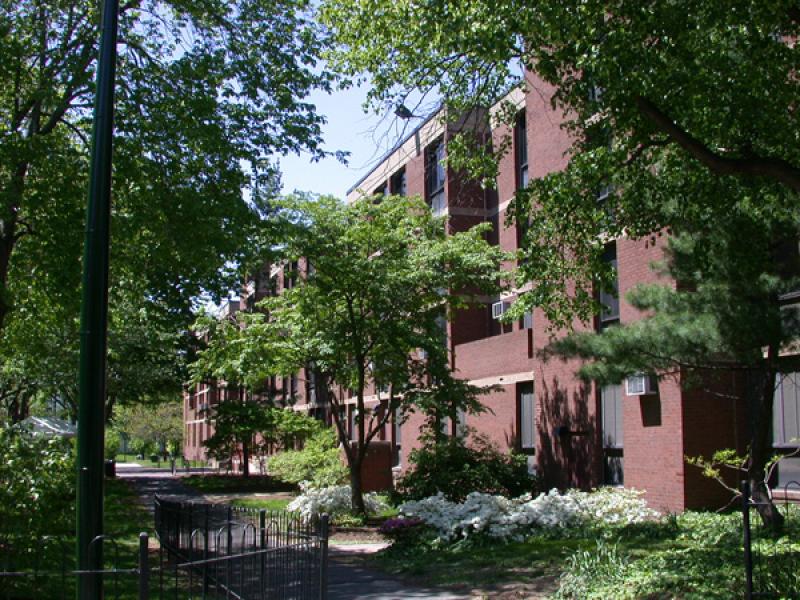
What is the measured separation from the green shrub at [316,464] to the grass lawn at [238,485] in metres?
6.04

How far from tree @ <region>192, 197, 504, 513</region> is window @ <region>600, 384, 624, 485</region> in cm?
286

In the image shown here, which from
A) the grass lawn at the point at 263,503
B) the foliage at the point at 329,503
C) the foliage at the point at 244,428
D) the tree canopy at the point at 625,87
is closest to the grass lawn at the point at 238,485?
the foliage at the point at 244,428

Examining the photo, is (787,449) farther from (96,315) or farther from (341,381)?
(96,315)

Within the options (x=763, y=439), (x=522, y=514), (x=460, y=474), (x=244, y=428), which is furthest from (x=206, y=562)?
(x=244, y=428)

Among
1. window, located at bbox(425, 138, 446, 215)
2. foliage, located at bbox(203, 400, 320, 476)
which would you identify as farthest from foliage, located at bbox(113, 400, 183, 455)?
window, located at bbox(425, 138, 446, 215)

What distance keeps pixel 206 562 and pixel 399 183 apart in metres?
27.8

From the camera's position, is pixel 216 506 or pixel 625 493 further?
pixel 625 493

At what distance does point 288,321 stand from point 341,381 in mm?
2105

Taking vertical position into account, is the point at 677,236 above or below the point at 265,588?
above

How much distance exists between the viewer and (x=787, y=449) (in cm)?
1527

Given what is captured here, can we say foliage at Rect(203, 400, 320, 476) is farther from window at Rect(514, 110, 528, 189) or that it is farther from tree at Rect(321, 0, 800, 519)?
tree at Rect(321, 0, 800, 519)

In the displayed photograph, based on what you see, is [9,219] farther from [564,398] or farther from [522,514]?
[564,398]

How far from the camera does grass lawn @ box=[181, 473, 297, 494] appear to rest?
112 feet

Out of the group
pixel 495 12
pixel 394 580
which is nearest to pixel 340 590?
pixel 394 580
